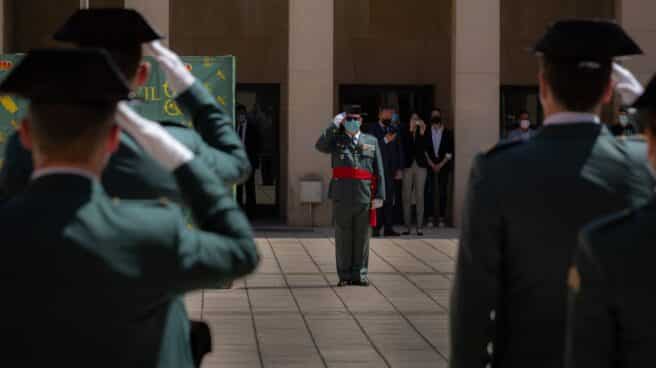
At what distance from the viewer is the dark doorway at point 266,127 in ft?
83.5

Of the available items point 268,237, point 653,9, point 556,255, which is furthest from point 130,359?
point 653,9

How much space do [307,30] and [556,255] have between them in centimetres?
1968

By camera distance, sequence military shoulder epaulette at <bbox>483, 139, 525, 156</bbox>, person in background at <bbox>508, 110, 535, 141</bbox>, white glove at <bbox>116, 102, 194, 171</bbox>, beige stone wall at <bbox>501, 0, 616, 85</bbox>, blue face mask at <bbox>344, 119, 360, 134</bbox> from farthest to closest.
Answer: beige stone wall at <bbox>501, 0, 616, 85</bbox> → person in background at <bbox>508, 110, 535, 141</bbox> → blue face mask at <bbox>344, 119, 360, 134</bbox> → military shoulder epaulette at <bbox>483, 139, 525, 156</bbox> → white glove at <bbox>116, 102, 194, 171</bbox>

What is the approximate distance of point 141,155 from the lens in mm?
3689

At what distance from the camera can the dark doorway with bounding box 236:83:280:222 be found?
25.4 meters

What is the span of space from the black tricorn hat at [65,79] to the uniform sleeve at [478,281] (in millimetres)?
1333

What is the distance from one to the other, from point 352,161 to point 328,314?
3.11 meters

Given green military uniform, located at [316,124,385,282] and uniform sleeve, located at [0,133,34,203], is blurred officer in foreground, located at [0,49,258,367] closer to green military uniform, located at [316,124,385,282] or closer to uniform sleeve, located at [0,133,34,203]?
uniform sleeve, located at [0,133,34,203]

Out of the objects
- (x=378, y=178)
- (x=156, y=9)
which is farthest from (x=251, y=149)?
(x=378, y=178)

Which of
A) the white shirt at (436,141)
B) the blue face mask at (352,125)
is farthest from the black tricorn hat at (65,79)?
the white shirt at (436,141)

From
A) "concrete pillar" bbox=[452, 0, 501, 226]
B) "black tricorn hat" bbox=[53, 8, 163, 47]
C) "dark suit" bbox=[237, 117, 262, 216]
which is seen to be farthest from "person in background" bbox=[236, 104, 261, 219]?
"black tricorn hat" bbox=[53, 8, 163, 47]

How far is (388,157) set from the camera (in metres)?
21.3

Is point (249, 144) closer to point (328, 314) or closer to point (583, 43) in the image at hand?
point (328, 314)

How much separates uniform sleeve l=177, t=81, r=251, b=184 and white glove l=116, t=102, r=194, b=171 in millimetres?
634
